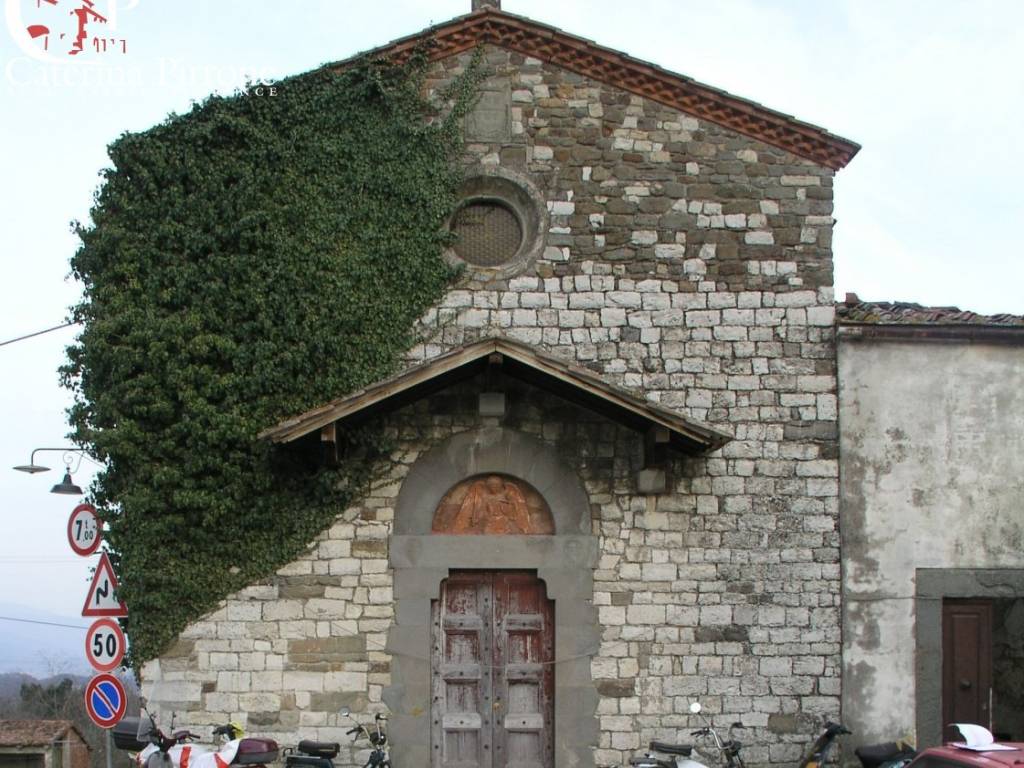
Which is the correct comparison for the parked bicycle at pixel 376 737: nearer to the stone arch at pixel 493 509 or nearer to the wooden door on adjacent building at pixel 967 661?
the stone arch at pixel 493 509

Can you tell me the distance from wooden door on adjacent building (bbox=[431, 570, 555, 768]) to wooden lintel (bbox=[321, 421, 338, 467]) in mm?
1492

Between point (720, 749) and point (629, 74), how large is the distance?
6.06 m

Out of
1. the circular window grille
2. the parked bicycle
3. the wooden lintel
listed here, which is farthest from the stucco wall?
the wooden lintel

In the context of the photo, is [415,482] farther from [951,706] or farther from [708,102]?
[951,706]

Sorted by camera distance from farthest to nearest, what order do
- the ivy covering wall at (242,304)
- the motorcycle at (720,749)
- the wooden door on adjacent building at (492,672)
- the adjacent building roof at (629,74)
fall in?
the adjacent building roof at (629,74)
the wooden door on adjacent building at (492,672)
the ivy covering wall at (242,304)
the motorcycle at (720,749)

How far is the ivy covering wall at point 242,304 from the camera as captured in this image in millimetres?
10070

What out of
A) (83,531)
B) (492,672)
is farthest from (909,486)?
(83,531)

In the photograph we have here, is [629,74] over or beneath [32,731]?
over

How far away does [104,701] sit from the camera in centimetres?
922

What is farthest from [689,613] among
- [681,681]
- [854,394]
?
[854,394]

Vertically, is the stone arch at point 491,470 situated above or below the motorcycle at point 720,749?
above

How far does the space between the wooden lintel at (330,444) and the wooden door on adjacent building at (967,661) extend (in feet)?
18.3

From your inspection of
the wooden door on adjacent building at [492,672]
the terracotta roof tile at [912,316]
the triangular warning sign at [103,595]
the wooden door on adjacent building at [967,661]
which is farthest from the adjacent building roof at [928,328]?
the triangular warning sign at [103,595]

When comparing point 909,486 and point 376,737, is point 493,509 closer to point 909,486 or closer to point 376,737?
point 376,737
